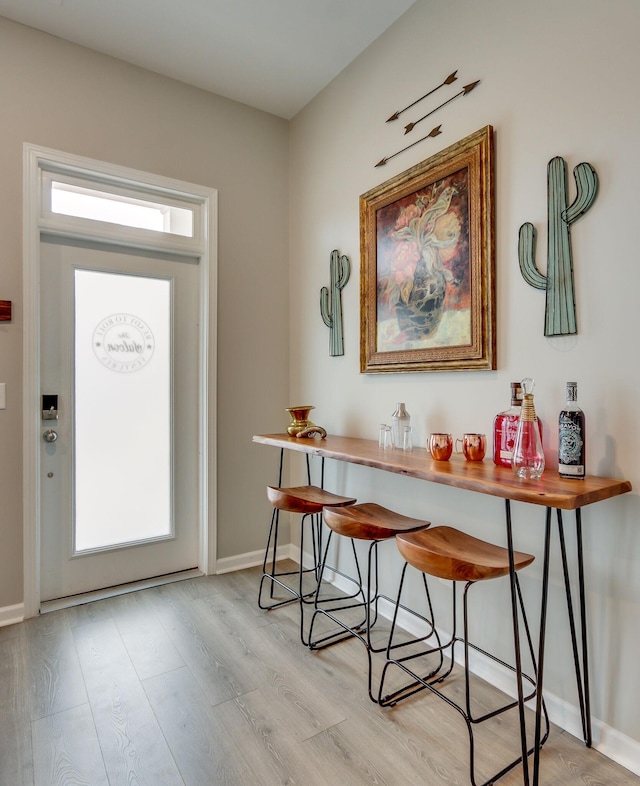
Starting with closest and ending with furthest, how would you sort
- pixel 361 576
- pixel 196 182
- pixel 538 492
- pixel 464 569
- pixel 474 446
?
1. pixel 538 492
2. pixel 464 569
3. pixel 474 446
4. pixel 361 576
5. pixel 196 182

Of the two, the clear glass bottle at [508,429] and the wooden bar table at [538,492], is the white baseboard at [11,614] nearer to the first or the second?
the wooden bar table at [538,492]

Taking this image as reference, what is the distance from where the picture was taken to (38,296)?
8.11 ft

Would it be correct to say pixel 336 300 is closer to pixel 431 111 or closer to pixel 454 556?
pixel 431 111

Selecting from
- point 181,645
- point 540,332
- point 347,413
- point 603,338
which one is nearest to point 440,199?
point 540,332

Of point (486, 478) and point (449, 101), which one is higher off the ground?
point (449, 101)

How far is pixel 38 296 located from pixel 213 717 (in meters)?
2.18

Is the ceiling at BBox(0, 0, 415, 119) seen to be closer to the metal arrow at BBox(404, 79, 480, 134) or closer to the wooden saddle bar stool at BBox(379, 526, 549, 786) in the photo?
the metal arrow at BBox(404, 79, 480, 134)

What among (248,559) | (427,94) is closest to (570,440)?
(427,94)

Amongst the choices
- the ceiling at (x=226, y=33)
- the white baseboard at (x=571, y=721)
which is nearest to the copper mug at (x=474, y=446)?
the white baseboard at (x=571, y=721)

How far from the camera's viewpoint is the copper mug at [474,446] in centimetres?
186

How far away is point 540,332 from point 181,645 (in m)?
2.12

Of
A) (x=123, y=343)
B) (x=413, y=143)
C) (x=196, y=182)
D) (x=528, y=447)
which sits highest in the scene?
(x=196, y=182)

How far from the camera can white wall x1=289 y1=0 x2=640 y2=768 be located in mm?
A: 1512

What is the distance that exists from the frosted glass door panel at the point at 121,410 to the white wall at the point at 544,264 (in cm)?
130
